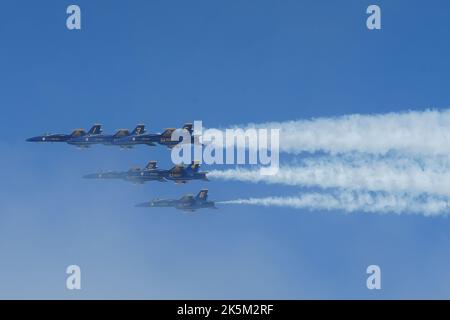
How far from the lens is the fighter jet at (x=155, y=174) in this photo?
13850 cm

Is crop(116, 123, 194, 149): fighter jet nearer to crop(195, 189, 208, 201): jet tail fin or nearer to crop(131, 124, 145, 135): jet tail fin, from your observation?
crop(131, 124, 145, 135): jet tail fin

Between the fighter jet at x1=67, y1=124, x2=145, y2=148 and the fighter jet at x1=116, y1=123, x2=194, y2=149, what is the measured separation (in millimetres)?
443

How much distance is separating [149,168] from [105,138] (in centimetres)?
672

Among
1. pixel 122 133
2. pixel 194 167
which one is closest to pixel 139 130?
pixel 122 133

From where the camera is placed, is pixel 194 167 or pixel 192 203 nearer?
pixel 194 167

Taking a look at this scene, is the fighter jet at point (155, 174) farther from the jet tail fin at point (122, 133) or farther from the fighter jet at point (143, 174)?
the jet tail fin at point (122, 133)

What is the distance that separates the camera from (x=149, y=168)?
14400 cm

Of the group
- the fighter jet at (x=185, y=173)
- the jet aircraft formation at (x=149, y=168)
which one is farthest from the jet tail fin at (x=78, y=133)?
the fighter jet at (x=185, y=173)

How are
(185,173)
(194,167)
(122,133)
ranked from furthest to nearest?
1. (122,133)
2. (185,173)
3. (194,167)

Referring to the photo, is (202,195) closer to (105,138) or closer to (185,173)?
(185,173)
